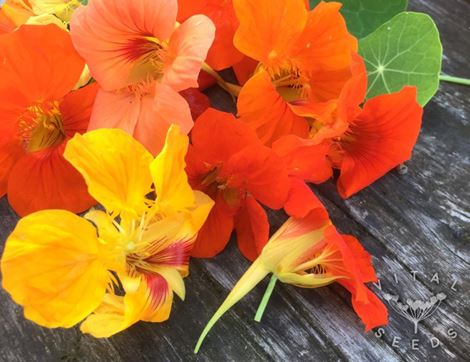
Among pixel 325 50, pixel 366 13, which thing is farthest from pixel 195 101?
pixel 366 13

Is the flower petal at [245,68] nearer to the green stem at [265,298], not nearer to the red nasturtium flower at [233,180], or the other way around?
the red nasturtium flower at [233,180]

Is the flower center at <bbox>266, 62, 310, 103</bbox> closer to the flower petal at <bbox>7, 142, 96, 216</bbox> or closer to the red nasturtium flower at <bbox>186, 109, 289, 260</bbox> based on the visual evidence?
the red nasturtium flower at <bbox>186, 109, 289, 260</bbox>

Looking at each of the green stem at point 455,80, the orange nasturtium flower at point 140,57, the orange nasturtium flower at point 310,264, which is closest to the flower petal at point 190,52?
the orange nasturtium flower at point 140,57

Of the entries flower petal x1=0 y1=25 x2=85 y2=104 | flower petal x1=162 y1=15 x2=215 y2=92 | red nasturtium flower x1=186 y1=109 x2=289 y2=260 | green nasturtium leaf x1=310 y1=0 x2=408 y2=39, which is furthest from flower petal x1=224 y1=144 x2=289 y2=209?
green nasturtium leaf x1=310 y1=0 x2=408 y2=39

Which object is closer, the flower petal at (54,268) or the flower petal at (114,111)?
the flower petal at (54,268)

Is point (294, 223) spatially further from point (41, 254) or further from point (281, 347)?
point (41, 254)

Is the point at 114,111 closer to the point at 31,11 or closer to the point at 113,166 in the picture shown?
the point at 113,166
